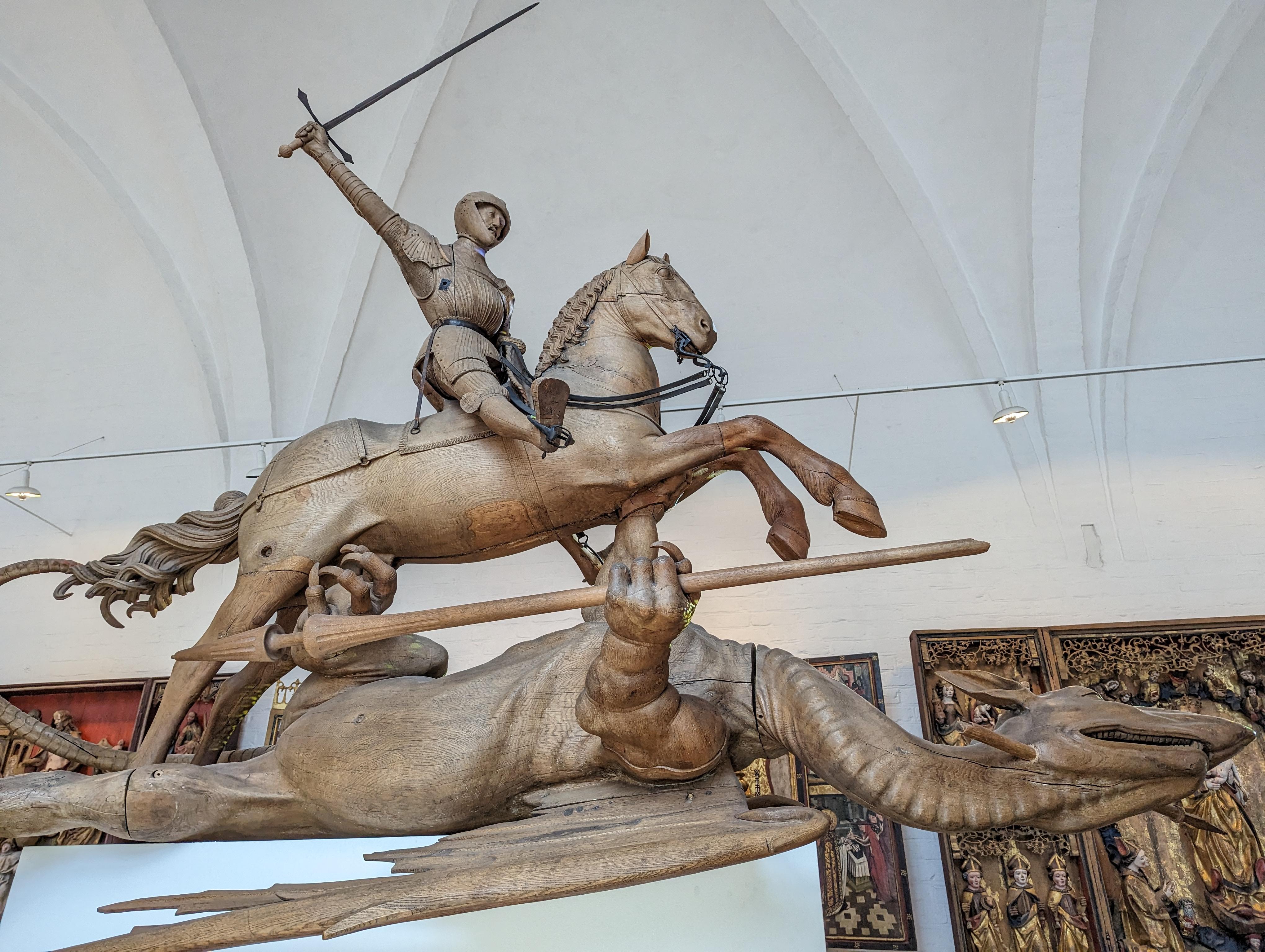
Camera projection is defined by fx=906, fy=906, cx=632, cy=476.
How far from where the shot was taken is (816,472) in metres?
3.41

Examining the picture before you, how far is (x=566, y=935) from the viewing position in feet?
6.81

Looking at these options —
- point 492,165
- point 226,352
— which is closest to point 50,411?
point 226,352

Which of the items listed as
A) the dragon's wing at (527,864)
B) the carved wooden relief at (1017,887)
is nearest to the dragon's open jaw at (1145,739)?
the dragon's wing at (527,864)

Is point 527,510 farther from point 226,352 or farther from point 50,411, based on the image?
point 50,411

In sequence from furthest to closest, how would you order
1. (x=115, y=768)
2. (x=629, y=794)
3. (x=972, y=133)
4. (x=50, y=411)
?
(x=50, y=411) < (x=972, y=133) < (x=115, y=768) < (x=629, y=794)

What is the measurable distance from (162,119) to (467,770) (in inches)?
256

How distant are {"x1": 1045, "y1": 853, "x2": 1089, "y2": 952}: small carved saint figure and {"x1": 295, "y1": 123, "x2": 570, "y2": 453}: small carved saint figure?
3919 mm

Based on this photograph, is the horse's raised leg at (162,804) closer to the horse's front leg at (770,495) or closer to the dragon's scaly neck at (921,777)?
the dragon's scaly neck at (921,777)

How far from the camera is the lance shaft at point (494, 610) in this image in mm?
1923

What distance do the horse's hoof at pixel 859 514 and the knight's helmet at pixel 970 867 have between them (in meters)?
2.80

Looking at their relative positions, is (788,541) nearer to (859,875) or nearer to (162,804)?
(162,804)

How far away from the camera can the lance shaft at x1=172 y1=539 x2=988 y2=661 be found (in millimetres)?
1923

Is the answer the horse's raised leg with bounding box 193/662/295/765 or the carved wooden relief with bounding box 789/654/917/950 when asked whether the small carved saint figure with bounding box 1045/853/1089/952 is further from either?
the horse's raised leg with bounding box 193/662/295/765

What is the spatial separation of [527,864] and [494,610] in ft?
1.90
